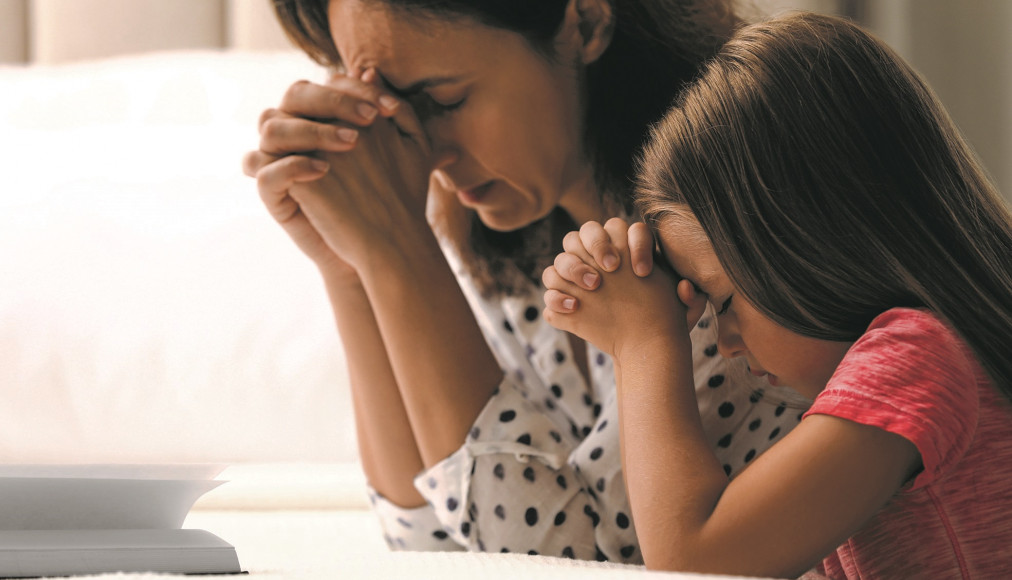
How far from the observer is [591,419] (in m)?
1.09

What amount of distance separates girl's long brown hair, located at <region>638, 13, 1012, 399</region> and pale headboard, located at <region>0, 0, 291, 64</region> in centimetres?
123

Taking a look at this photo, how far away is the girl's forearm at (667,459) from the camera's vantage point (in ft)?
1.88

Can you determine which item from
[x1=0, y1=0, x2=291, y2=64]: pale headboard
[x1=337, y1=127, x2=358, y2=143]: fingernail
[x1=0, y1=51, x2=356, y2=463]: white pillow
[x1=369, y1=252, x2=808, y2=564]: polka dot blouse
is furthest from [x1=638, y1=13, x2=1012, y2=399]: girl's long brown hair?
[x1=0, y1=0, x2=291, y2=64]: pale headboard

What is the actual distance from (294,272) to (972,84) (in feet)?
3.15

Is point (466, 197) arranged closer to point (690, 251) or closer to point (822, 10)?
point (690, 251)

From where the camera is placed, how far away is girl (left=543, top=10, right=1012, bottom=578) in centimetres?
55

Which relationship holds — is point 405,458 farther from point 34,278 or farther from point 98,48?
point 98,48

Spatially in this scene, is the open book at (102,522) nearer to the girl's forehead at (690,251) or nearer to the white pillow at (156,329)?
the girl's forehead at (690,251)

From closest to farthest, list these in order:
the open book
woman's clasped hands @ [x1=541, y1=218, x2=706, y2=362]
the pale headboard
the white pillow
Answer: the open book, woman's clasped hands @ [x1=541, y1=218, x2=706, y2=362], the white pillow, the pale headboard

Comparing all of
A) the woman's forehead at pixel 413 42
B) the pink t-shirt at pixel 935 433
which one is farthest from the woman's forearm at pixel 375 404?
the pink t-shirt at pixel 935 433

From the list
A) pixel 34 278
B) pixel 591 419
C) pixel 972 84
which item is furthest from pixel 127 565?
pixel 972 84

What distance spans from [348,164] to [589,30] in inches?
11.4

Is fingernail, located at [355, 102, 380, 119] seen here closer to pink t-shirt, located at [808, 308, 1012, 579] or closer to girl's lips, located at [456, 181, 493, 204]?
girl's lips, located at [456, 181, 493, 204]

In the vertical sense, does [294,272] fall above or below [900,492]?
below
